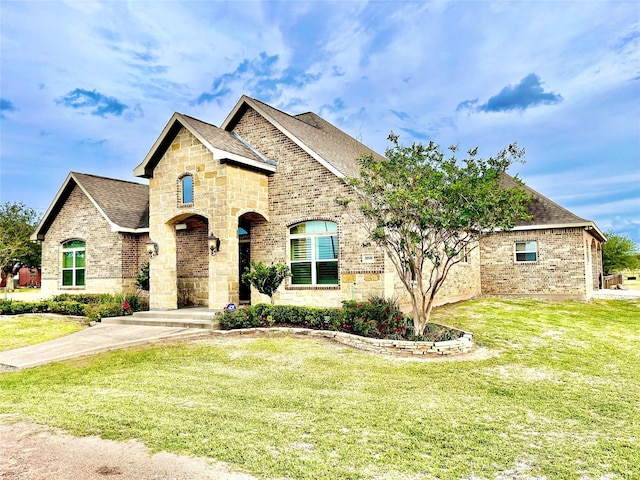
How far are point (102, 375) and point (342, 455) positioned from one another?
550 centimetres

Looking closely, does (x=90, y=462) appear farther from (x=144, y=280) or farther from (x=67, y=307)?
(x=67, y=307)

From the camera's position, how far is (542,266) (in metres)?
20.7

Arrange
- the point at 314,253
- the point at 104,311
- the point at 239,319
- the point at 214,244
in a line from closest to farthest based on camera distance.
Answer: the point at 239,319 → the point at 214,244 → the point at 314,253 → the point at 104,311

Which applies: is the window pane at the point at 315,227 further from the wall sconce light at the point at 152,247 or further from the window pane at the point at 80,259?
the window pane at the point at 80,259

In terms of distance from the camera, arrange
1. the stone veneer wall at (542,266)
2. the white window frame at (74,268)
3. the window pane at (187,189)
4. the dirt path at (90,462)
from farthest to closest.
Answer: the stone veneer wall at (542,266), the white window frame at (74,268), the window pane at (187,189), the dirt path at (90,462)

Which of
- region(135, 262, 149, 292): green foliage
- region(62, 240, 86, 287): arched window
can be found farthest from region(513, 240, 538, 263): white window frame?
region(62, 240, 86, 287): arched window

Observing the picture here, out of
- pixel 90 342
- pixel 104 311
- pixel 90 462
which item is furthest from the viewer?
pixel 104 311

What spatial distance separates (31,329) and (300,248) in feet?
29.9

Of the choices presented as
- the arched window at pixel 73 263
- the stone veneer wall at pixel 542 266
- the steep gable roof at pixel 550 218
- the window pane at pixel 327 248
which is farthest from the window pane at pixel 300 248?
the stone veneer wall at pixel 542 266

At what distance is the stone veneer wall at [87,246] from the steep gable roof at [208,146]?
16.4 ft

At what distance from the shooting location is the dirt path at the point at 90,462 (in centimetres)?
422

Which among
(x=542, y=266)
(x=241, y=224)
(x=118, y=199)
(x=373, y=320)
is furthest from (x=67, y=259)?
(x=542, y=266)

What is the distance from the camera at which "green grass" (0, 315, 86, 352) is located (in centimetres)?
1271

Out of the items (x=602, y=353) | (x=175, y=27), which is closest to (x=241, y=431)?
(x=602, y=353)
